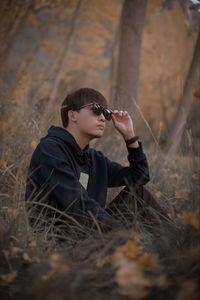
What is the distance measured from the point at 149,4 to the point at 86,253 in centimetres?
689

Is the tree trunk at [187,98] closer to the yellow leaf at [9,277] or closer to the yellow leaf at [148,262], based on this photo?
the yellow leaf at [148,262]

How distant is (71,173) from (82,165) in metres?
0.38

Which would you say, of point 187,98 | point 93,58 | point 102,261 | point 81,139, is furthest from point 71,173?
point 93,58

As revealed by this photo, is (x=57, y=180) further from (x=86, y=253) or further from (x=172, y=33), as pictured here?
(x=172, y=33)

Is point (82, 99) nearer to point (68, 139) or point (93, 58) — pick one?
point (68, 139)

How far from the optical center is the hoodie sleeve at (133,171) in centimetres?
206

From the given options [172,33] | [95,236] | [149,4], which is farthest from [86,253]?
[172,33]

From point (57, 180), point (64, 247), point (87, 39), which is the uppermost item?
point (87, 39)

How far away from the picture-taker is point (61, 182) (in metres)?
1.57

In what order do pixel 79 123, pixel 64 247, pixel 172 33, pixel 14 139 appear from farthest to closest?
pixel 172 33, pixel 14 139, pixel 79 123, pixel 64 247

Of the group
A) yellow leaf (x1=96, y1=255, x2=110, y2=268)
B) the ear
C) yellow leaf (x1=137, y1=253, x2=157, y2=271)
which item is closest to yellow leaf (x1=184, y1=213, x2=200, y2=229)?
yellow leaf (x1=137, y1=253, x2=157, y2=271)

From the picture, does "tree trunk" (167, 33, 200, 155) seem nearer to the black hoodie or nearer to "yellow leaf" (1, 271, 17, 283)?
the black hoodie

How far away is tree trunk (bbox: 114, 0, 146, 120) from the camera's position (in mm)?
2969

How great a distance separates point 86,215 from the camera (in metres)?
1.53
